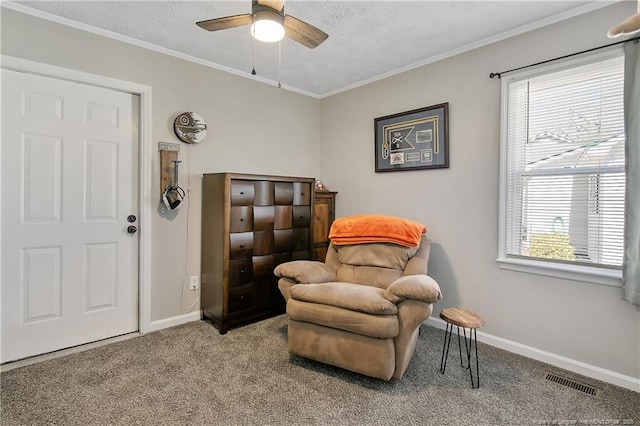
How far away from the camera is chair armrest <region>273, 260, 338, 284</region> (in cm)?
246

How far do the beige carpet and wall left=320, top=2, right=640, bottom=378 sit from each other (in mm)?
260

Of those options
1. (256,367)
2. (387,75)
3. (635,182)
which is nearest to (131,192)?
(256,367)

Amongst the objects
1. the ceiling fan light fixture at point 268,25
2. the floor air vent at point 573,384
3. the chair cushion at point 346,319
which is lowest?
the floor air vent at point 573,384

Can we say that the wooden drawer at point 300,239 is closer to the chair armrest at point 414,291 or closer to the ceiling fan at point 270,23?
the chair armrest at point 414,291

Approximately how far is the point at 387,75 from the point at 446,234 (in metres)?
1.73

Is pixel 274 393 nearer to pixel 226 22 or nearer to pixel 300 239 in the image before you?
pixel 300 239

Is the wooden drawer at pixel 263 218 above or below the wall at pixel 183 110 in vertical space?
below

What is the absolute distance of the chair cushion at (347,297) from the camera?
198 centimetres

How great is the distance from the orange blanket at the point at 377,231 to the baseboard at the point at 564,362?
0.99 meters

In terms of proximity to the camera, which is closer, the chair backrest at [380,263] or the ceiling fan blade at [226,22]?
the ceiling fan blade at [226,22]

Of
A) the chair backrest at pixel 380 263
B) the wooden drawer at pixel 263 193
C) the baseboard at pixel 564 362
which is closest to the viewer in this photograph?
the baseboard at pixel 564 362

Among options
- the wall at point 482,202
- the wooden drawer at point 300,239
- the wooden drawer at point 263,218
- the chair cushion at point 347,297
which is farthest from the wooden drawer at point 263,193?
the wall at point 482,202

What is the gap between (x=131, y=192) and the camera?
278 cm

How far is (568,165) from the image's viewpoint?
2322 millimetres
